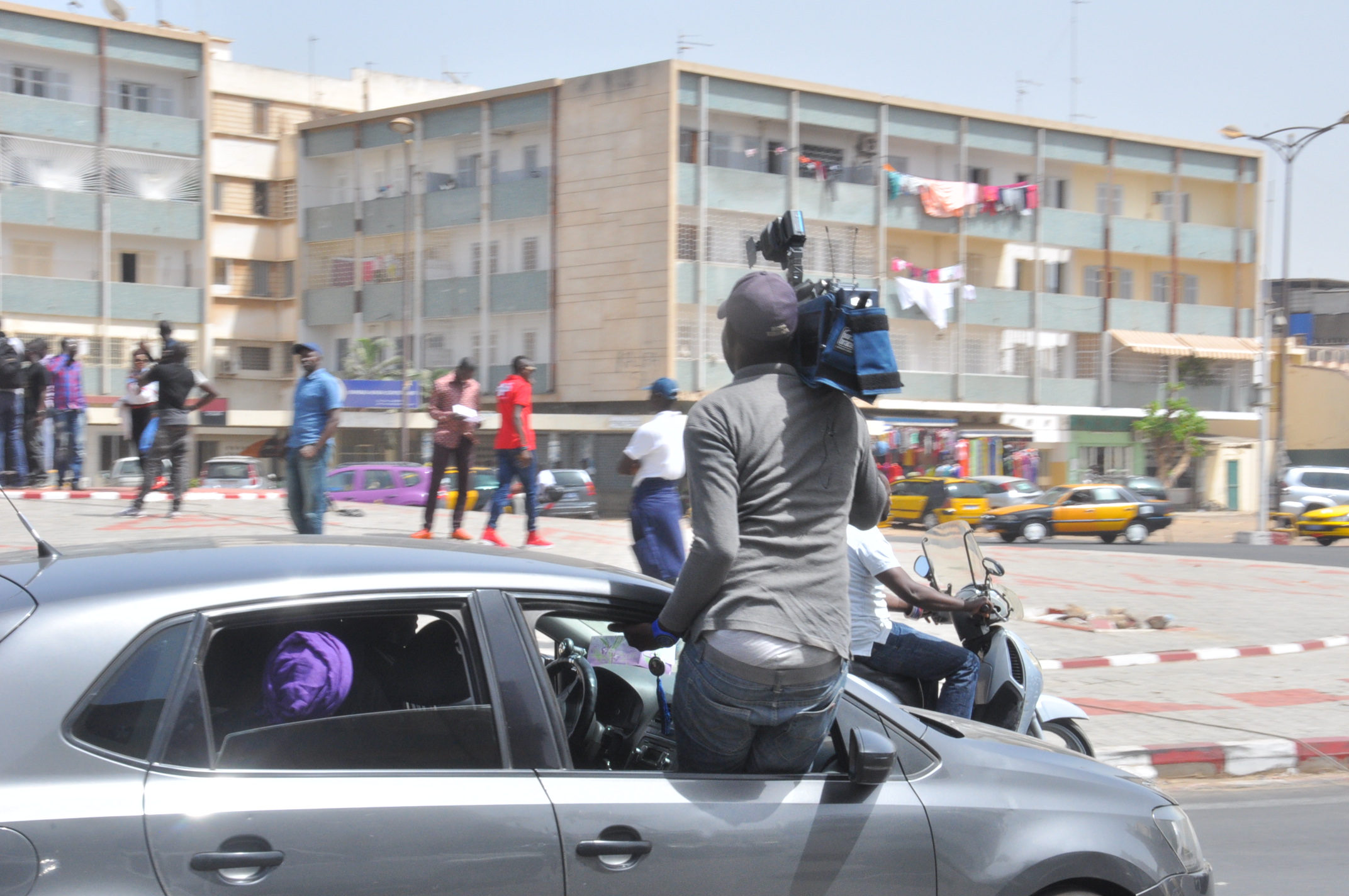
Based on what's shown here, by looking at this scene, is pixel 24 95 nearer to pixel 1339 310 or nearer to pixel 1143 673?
pixel 1143 673

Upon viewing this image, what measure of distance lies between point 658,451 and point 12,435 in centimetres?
1056

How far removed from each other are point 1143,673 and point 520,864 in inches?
328

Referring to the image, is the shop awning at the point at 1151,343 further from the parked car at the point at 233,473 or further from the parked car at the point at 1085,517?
the parked car at the point at 233,473

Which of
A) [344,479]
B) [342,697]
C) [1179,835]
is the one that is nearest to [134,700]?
[342,697]

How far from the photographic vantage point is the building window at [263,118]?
50.1 m

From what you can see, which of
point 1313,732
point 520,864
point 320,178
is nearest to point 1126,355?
point 320,178

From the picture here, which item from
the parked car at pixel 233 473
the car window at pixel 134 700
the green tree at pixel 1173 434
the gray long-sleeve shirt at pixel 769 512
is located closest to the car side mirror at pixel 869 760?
the gray long-sleeve shirt at pixel 769 512

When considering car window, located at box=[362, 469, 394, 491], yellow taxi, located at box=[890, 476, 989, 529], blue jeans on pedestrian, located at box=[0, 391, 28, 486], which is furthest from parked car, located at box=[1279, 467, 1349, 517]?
blue jeans on pedestrian, located at box=[0, 391, 28, 486]

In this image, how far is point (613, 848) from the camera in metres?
2.66

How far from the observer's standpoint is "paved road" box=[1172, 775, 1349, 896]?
5.12 metres

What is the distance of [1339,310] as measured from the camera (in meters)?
69.7

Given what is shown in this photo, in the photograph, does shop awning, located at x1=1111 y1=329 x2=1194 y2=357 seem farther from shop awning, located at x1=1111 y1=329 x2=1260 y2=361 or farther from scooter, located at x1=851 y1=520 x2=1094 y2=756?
scooter, located at x1=851 y1=520 x2=1094 y2=756

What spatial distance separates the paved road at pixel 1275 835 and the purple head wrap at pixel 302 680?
3.66 metres

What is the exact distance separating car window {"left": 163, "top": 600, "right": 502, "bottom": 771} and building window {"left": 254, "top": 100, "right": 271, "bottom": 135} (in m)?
51.5
